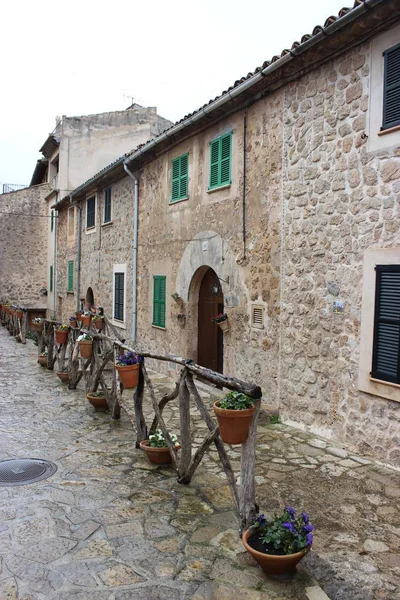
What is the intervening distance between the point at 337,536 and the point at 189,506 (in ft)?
4.32

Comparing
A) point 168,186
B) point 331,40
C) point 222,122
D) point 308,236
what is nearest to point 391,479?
point 308,236

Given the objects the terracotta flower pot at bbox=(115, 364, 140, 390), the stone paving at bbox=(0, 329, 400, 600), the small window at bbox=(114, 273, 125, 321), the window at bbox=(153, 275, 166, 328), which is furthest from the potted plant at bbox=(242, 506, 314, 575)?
the small window at bbox=(114, 273, 125, 321)

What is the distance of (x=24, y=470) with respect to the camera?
5055 millimetres

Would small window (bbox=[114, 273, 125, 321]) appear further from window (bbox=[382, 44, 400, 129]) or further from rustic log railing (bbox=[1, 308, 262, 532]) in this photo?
window (bbox=[382, 44, 400, 129])

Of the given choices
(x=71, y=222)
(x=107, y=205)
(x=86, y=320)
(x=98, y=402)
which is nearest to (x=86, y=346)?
(x=98, y=402)

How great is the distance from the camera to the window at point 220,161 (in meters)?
8.04

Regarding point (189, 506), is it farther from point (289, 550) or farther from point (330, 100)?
point (330, 100)

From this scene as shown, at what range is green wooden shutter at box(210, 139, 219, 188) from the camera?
8367mm

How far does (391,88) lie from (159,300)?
692 cm

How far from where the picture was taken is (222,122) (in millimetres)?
8211

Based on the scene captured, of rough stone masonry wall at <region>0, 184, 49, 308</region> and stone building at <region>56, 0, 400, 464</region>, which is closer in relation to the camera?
stone building at <region>56, 0, 400, 464</region>

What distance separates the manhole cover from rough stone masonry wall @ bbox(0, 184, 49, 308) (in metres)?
20.8

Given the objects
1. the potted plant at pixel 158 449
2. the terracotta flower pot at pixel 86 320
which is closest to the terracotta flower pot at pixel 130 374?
the potted plant at pixel 158 449

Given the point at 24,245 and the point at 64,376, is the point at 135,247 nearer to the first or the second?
the point at 64,376
